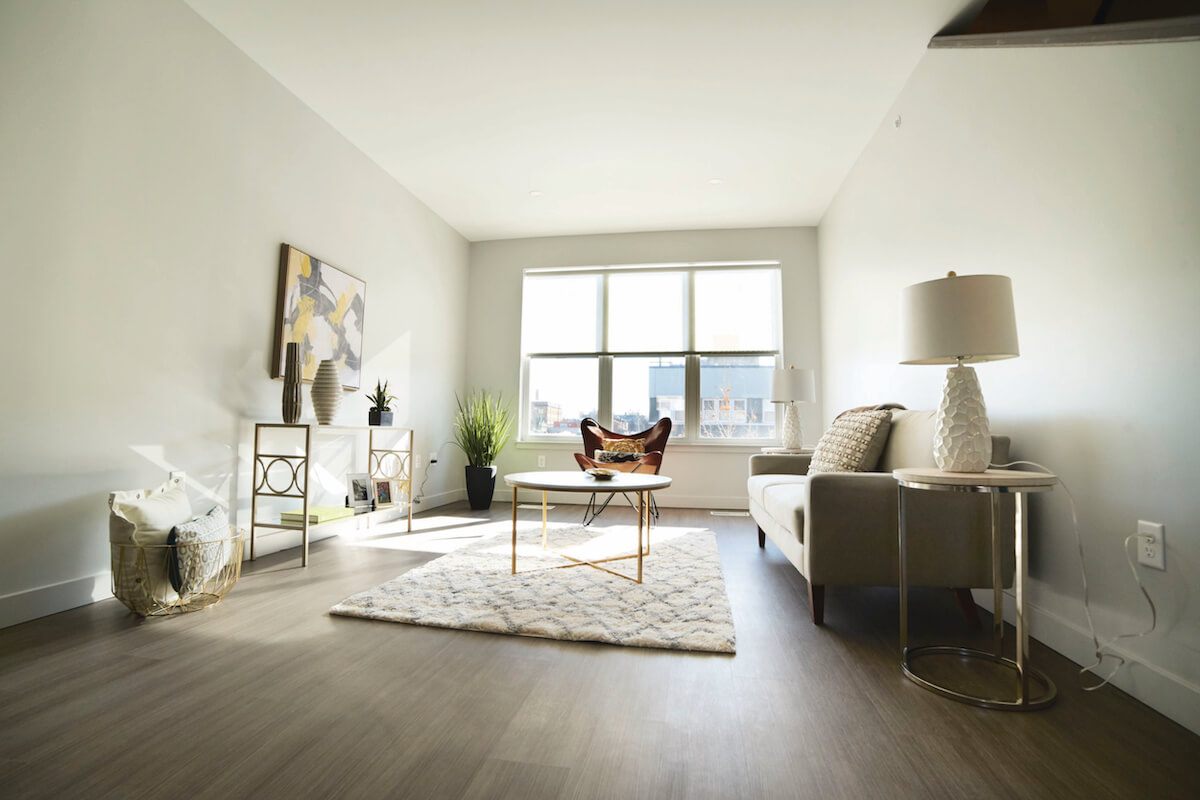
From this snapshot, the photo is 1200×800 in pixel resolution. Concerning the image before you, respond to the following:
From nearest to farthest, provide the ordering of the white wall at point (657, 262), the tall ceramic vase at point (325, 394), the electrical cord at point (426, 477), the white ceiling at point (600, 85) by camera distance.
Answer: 1. the white ceiling at point (600, 85)
2. the tall ceramic vase at point (325, 394)
3. the electrical cord at point (426, 477)
4. the white wall at point (657, 262)

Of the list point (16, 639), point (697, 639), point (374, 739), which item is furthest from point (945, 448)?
point (16, 639)

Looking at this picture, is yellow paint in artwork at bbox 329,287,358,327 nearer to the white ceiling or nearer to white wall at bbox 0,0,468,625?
white wall at bbox 0,0,468,625

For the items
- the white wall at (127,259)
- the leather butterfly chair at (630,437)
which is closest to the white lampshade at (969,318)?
the leather butterfly chair at (630,437)

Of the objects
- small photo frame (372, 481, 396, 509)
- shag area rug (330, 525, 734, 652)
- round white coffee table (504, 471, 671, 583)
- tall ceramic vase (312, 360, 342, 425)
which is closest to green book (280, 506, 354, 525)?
small photo frame (372, 481, 396, 509)

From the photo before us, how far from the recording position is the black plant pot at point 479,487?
4.92 m

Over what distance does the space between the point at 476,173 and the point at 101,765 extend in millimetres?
4066

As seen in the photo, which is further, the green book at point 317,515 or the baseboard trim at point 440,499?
the baseboard trim at point 440,499

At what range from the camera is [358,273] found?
13.1ft

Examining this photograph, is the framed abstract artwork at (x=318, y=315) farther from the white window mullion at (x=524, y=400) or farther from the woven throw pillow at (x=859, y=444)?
the woven throw pillow at (x=859, y=444)

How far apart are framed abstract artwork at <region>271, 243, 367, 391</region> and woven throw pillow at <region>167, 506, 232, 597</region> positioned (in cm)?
128

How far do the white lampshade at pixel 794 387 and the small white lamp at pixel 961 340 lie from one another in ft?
8.03

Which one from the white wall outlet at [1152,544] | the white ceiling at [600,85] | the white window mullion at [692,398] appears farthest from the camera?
the white window mullion at [692,398]

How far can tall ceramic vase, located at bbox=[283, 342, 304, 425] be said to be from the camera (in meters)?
3.00

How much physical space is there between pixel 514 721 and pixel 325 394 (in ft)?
7.98
